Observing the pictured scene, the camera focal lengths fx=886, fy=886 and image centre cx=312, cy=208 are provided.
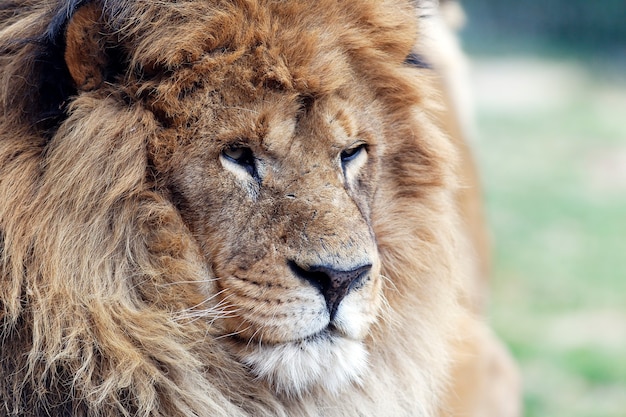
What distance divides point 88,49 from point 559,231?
6535 millimetres

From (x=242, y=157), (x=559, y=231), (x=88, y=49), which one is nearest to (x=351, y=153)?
(x=242, y=157)

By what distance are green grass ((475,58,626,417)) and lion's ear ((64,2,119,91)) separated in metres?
3.59

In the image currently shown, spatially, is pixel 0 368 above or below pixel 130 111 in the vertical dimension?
below

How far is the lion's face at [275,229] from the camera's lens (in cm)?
196

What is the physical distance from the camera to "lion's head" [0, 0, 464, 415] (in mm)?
1964

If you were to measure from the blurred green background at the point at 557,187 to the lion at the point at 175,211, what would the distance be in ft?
8.53

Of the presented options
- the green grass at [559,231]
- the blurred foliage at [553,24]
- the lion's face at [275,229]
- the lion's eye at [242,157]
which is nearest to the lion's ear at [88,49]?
the lion's face at [275,229]

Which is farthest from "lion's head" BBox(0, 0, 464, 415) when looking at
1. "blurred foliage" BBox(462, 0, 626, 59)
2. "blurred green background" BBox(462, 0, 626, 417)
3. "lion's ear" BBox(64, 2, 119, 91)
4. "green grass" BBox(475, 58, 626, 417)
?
"blurred foliage" BBox(462, 0, 626, 59)

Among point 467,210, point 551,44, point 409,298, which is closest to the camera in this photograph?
point 409,298

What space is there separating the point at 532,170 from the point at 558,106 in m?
3.07

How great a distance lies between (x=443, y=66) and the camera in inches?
154

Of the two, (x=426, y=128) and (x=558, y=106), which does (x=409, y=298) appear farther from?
(x=558, y=106)

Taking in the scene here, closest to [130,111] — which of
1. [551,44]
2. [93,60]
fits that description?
[93,60]

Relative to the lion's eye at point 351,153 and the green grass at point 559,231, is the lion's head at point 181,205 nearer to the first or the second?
the lion's eye at point 351,153
